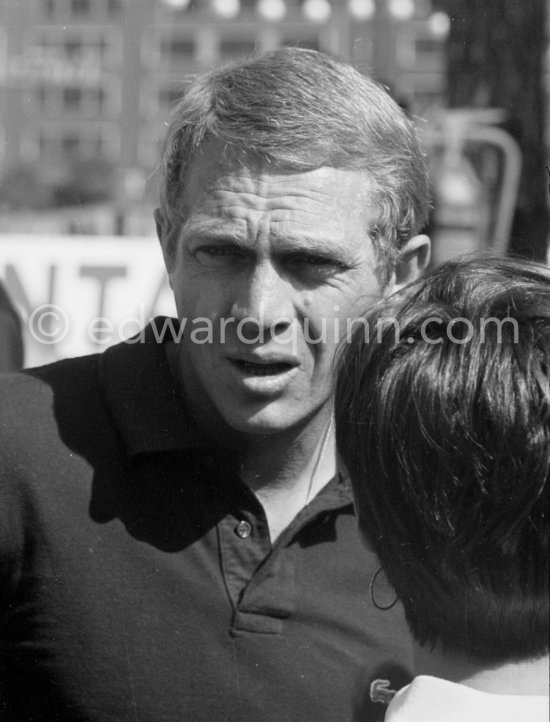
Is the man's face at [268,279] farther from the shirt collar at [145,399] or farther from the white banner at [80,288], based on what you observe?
the white banner at [80,288]

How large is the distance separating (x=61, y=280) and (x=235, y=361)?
1.87 metres

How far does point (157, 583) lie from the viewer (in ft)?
5.51

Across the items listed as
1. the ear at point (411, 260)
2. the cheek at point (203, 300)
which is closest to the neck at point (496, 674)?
the cheek at point (203, 300)

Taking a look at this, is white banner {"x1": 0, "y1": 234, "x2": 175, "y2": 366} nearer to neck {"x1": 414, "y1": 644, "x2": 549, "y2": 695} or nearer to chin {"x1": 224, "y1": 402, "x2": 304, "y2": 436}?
chin {"x1": 224, "y1": 402, "x2": 304, "y2": 436}

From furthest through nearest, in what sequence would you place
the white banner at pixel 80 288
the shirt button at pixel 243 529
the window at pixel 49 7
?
1. the window at pixel 49 7
2. the white banner at pixel 80 288
3. the shirt button at pixel 243 529

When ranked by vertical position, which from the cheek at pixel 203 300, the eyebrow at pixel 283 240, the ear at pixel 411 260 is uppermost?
the eyebrow at pixel 283 240

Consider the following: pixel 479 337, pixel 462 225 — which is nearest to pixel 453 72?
pixel 462 225

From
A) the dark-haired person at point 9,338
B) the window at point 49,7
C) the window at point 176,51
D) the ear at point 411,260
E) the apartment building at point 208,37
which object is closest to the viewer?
the ear at point 411,260

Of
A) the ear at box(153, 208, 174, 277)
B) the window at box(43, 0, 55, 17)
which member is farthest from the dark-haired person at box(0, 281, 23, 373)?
the window at box(43, 0, 55, 17)

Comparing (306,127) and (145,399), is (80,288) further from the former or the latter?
(306,127)

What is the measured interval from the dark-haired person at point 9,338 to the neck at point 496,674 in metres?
2.31

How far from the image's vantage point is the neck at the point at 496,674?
3.49 ft

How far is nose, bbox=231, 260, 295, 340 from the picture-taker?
1766mm

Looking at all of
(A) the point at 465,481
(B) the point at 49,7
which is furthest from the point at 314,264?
(B) the point at 49,7
